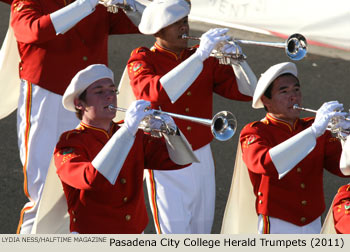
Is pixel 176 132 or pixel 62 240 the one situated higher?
pixel 176 132

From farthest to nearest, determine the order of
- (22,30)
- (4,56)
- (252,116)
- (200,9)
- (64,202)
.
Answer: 1. (200,9)
2. (252,116)
3. (4,56)
4. (22,30)
5. (64,202)

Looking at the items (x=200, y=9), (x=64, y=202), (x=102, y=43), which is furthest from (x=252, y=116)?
(x=64, y=202)

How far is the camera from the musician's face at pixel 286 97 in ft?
24.1

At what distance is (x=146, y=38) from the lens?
10.8m

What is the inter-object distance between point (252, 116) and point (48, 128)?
2.40 metres

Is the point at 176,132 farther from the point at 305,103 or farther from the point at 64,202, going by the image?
the point at 305,103

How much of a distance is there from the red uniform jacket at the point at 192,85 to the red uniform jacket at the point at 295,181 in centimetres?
49

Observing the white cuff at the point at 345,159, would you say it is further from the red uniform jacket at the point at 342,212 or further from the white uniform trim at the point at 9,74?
the white uniform trim at the point at 9,74

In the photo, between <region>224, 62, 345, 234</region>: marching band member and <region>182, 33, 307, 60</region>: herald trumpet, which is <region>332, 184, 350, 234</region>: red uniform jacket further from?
<region>182, 33, 307, 60</region>: herald trumpet

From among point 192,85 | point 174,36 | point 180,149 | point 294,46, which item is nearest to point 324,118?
point 180,149

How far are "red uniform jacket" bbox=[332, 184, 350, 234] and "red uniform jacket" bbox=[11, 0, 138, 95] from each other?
6.76 ft

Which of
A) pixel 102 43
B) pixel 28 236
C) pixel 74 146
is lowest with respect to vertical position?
pixel 28 236

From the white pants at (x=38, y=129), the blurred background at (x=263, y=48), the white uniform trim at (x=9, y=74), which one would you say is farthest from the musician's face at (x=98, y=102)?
the blurred background at (x=263, y=48)

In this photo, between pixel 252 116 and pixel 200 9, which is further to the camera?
pixel 200 9
